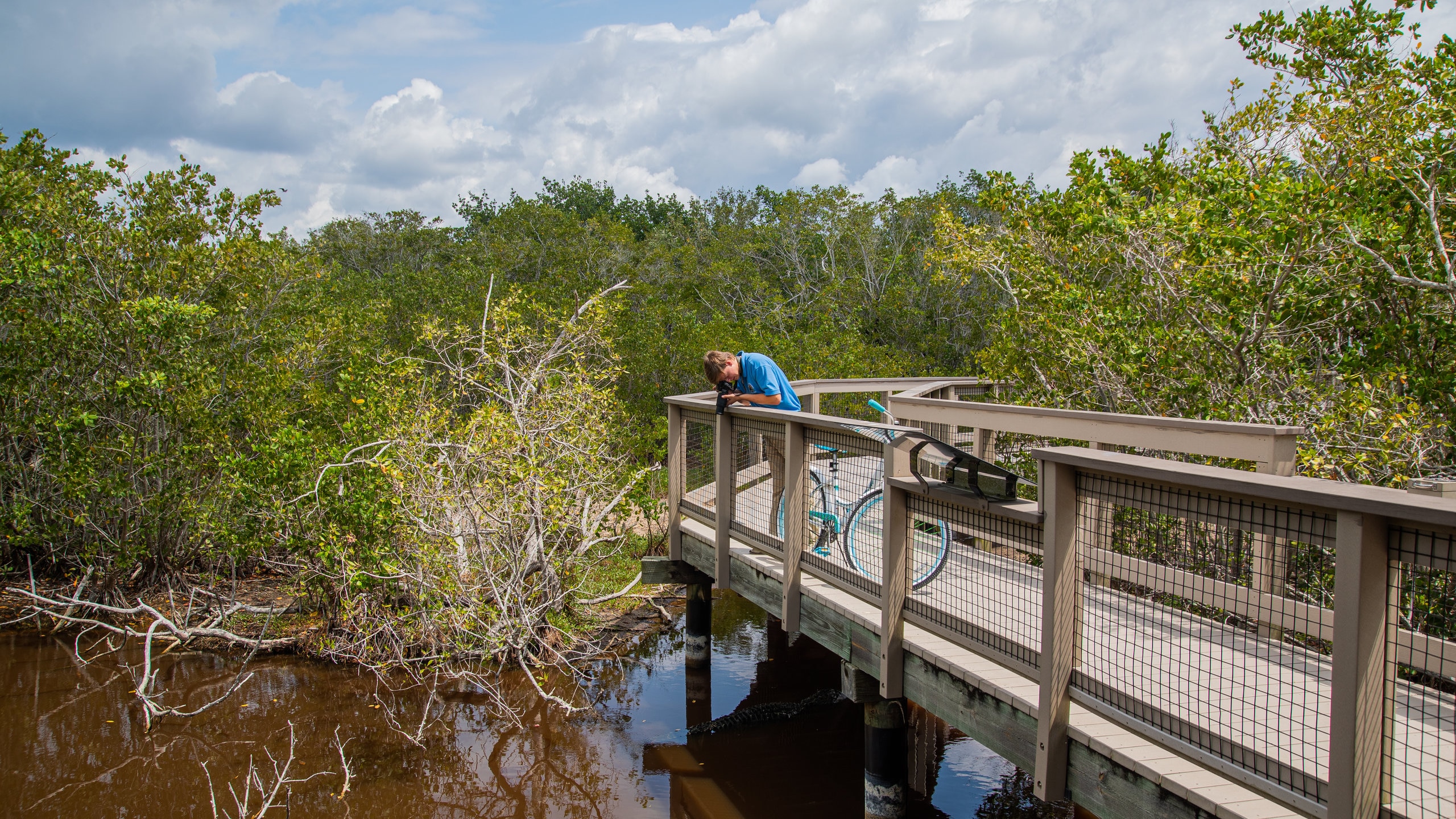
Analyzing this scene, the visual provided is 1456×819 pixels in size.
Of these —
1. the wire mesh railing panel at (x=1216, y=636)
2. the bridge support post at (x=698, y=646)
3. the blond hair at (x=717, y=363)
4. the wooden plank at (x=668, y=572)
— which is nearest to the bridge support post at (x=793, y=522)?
the blond hair at (x=717, y=363)

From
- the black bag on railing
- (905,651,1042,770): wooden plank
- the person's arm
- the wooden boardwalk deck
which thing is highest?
the person's arm

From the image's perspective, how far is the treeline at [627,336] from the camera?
269 inches

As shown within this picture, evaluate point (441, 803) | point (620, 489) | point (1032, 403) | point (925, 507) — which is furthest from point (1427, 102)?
point (441, 803)

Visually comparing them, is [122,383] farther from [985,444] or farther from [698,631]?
[985,444]

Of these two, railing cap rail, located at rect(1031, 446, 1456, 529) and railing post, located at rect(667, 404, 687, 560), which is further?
railing post, located at rect(667, 404, 687, 560)

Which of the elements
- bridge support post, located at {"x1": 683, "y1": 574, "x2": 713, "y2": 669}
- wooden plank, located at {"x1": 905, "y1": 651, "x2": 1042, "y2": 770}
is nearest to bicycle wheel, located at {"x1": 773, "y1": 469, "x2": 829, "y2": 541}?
wooden plank, located at {"x1": 905, "y1": 651, "x2": 1042, "y2": 770}

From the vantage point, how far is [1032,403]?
31.3 ft

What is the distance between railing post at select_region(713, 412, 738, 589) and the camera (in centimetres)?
699

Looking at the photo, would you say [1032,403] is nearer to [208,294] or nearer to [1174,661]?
[1174,661]

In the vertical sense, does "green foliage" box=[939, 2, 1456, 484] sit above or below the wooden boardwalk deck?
above

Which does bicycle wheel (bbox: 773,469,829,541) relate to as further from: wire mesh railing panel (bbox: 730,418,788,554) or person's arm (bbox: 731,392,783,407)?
person's arm (bbox: 731,392,783,407)

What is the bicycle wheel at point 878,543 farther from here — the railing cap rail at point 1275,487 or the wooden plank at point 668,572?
the wooden plank at point 668,572

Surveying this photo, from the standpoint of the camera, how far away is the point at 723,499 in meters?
7.11

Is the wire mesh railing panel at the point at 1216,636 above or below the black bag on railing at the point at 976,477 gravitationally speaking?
below
